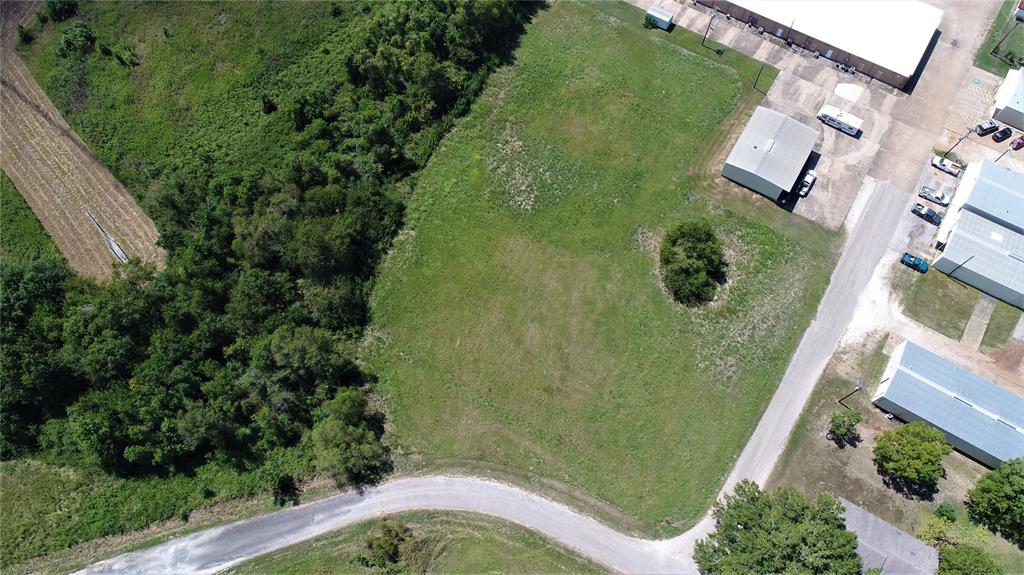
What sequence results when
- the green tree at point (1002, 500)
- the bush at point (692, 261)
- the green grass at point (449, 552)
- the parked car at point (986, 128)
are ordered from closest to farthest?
the green tree at point (1002, 500) < the green grass at point (449, 552) < the bush at point (692, 261) < the parked car at point (986, 128)

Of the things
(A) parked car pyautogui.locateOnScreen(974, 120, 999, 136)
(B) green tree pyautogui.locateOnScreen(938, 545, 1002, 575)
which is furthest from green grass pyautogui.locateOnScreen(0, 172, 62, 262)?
(A) parked car pyautogui.locateOnScreen(974, 120, 999, 136)

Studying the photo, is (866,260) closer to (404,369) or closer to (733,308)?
(733,308)

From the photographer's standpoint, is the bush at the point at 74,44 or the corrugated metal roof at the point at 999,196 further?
the bush at the point at 74,44

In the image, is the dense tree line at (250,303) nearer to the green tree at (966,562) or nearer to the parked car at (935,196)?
the green tree at (966,562)

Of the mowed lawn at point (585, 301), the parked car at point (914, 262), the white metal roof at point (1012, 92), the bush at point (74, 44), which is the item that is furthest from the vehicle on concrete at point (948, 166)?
the bush at point (74, 44)

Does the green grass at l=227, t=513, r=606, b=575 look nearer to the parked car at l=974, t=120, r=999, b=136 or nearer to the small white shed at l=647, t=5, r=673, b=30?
the small white shed at l=647, t=5, r=673, b=30

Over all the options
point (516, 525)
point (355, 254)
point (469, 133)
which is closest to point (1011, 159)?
point (469, 133)
